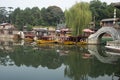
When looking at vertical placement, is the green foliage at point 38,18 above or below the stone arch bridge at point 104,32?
above

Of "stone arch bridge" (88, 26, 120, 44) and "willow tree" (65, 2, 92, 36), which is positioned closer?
"stone arch bridge" (88, 26, 120, 44)

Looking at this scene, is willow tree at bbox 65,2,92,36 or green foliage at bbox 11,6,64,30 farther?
green foliage at bbox 11,6,64,30

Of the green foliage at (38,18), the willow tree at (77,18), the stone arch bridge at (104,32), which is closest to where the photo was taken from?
the stone arch bridge at (104,32)

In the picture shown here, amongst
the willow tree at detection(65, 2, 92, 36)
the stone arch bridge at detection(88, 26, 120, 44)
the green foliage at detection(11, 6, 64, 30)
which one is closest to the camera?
the stone arch bridge at detection(88, 26, 120, 44)

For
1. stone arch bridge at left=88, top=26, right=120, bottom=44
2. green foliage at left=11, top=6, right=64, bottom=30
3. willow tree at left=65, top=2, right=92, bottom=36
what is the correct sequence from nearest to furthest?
stone arch bridge at left=88, top=26, right=120, bottom=44 → willow tree at left=65, top=2, right=92, bottom=36 → green foliage at left=11, top=6, right=64, bottom=30

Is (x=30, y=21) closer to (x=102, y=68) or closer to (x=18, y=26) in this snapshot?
(x=18, y=26)

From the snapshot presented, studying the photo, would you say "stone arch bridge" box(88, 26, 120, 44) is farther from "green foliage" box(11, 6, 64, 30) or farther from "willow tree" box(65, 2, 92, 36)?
"green foliage" box(11, 6, 64, 30)

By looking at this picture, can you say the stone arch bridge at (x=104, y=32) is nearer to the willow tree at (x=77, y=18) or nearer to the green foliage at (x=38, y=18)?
the willow tree at (x=77, y=18)

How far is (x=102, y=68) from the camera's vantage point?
23.7 m

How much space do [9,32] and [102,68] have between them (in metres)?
62.1

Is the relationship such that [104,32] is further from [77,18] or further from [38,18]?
[38,18]

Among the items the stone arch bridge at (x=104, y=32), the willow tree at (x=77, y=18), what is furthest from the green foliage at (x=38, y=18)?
the stone arch bridge at (x=104, y=32)

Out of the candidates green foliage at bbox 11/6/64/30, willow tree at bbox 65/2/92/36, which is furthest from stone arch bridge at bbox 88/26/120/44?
green foliage at bbox 11/6/64/30

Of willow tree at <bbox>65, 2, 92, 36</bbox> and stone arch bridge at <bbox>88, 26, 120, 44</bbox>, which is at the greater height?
willow tree at <bbox>65, 2, 92, 36</bbox>
